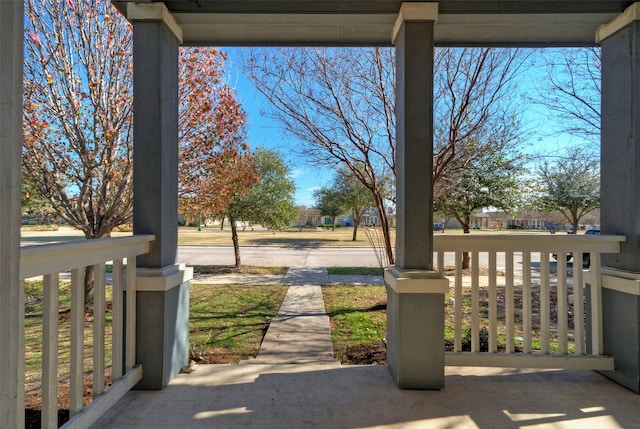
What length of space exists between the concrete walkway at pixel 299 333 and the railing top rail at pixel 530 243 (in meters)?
1.29

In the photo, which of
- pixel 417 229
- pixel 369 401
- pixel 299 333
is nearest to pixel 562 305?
pixel 417 229

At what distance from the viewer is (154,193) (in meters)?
2.11

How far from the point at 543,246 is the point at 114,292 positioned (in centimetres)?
278

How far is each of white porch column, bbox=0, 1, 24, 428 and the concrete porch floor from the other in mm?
783

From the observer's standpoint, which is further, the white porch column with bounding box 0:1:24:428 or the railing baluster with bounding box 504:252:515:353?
the railing baluster with bounding box 504:252:515:353

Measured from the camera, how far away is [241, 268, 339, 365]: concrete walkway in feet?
10.5

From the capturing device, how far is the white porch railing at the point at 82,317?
1.36m

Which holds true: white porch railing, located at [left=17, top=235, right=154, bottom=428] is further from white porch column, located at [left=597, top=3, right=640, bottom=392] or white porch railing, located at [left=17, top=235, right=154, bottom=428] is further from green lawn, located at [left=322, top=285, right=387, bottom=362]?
white porch column, located at [left=597, top=3, right=640, bottom=392]

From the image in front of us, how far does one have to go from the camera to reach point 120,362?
190 centimetres

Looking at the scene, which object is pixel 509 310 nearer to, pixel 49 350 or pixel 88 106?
pixel 49 350

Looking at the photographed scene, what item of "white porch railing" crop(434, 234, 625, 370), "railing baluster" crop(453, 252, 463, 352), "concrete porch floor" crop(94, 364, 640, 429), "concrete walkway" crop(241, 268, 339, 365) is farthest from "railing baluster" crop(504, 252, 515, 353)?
"concrete walkway" crop(241, 268, 339, 365)

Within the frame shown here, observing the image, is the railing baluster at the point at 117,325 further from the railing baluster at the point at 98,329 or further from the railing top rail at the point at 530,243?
the railing top rail at the point at 530,243

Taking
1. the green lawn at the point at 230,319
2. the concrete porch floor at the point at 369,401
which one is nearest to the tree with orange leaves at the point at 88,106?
the green lawn at the point at 230,319

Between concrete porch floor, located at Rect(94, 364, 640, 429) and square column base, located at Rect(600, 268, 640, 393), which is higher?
square column base, located at Rect(600, 268, 640, 393)
